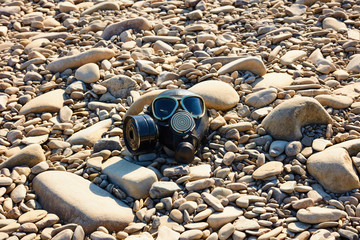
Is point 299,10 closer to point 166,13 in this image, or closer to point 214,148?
point 166,13

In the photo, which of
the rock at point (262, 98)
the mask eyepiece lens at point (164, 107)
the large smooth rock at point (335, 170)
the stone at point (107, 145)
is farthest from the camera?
the rock at point (262, 98)

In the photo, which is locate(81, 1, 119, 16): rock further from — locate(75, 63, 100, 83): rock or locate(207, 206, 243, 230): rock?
locate(207, 206, 243, 230): rock

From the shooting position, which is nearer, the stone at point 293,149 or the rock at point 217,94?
the stone at point 293,149

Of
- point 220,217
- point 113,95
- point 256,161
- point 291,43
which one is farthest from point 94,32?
point 220,217

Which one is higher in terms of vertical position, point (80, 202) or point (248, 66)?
point (248, 66)

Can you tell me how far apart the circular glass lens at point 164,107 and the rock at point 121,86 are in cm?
100

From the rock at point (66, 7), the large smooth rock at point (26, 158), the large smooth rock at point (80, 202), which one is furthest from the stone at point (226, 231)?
the rock at point (66, 7)

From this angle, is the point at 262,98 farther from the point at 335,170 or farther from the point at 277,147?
the point at 335,170

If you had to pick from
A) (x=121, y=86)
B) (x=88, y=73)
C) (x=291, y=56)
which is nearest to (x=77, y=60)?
(x=88, y=73)

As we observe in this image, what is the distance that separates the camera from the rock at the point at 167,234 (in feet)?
9.16

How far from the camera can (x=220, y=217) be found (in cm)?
289

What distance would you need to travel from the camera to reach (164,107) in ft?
11.6

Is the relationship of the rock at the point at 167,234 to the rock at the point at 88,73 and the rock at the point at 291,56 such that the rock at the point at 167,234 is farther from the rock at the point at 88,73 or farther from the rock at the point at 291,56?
the rock at the point at 291,56

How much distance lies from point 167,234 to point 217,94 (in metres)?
1.63
